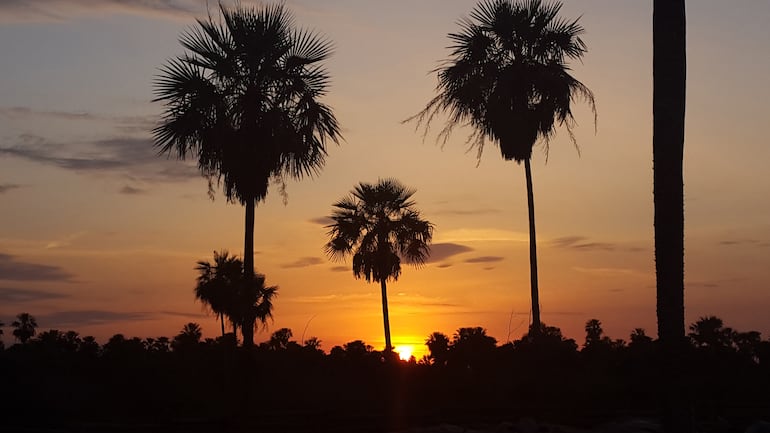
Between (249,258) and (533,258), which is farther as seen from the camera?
(533,258)

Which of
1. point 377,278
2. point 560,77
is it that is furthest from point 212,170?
point 377,278

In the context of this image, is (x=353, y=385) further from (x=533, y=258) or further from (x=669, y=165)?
(x=669, y=165)

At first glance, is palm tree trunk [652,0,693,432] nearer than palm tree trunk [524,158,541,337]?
Yes

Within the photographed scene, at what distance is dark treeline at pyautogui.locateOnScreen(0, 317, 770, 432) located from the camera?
79.8 feet

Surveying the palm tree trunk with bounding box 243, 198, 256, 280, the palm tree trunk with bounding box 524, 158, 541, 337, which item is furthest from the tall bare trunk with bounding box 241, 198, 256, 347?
the palm tree trunk with bounding box 524, 158, 541, 337

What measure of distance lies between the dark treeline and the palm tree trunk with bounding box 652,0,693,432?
607 cm

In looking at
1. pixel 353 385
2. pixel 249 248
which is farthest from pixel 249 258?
pixel 353 385

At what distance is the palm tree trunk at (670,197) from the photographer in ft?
50.6

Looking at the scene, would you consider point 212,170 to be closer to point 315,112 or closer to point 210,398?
point 315,112

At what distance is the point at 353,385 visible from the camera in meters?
35.4

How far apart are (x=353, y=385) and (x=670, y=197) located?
21.4 meters

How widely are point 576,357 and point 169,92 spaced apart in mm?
18628

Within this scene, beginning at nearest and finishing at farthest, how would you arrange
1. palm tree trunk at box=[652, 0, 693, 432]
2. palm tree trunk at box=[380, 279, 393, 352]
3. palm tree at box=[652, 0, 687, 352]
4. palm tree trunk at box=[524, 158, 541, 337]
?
palm tree trunk at box=[652, 0, 693, 432]
palm tree at box=[652, 0, 687, 352]
palm tree trunk at box=[524, 158, 541, 337]
palm tree trunk at box=[380, 279, 393, 352]

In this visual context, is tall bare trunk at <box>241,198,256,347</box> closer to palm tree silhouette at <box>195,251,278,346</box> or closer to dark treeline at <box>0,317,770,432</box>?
dark treeline at <box>0,317,770,432</box>
